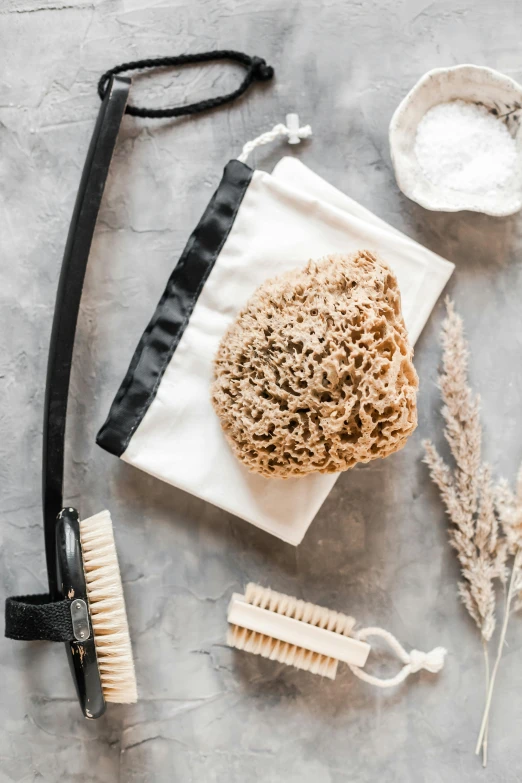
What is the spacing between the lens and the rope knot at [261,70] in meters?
0.89

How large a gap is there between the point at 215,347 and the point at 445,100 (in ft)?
1.49

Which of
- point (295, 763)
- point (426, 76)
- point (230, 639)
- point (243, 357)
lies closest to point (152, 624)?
point (230, 639)

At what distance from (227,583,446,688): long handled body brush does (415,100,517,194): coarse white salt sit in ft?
1.92

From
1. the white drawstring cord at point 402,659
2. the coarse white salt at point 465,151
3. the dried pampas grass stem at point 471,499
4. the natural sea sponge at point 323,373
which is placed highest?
the coarse white salt at point 465,151

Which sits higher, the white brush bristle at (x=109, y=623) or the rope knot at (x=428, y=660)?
the white brush bristle at (x=109, y=623)

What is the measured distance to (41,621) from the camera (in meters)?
0.73

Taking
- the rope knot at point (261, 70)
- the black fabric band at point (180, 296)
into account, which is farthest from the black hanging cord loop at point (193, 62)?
the black fabric band at point (180, 296)

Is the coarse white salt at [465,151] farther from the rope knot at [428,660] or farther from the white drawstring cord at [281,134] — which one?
the rope knot at [428,660]

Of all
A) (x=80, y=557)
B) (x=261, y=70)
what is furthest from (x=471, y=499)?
(x=261, y=70)

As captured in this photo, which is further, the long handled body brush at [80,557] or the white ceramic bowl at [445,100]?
the white ceramic bowl at [445,100]

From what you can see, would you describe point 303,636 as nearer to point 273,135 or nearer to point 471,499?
point 471,499

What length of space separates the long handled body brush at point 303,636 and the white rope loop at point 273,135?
0.57 meters

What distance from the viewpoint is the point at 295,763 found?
904 mm

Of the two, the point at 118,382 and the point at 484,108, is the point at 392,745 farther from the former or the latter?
the point at 484,108
